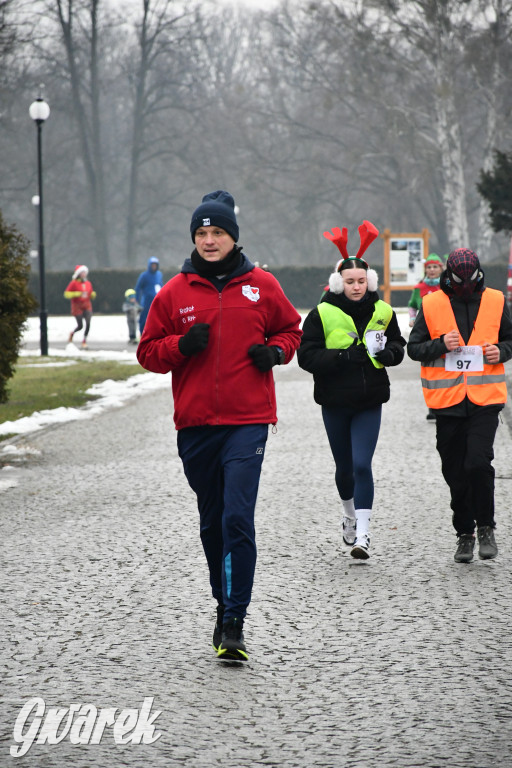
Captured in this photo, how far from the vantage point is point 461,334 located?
22.0ft

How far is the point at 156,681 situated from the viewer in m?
4.51

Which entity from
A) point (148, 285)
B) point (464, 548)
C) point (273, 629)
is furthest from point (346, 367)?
point (148, 285)

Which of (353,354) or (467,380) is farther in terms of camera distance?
(353,354)

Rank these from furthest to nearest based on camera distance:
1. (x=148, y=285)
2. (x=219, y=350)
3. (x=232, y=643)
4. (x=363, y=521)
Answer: (x=148, y=285) < (x=363, y=521) < (x=219, y=350) < (x=232, y=643)

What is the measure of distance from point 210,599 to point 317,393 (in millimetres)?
1559

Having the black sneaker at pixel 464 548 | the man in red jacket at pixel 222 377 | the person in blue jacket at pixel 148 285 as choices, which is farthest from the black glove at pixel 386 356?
the person in blue jacket at pixel 148 285

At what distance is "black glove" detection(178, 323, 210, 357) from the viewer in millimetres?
4855

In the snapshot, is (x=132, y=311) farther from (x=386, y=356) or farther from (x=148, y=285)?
(x=386, y=356)

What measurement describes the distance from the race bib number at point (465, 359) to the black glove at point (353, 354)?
1.49ft

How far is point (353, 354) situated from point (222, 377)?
1881 mm

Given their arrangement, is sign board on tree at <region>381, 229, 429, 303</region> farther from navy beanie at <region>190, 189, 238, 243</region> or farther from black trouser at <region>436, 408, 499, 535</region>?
navy beanie at <region>190, 189, 238, 243</region>

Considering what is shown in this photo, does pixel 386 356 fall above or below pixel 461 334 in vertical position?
below

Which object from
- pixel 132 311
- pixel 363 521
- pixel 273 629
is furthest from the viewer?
pixel 132 311

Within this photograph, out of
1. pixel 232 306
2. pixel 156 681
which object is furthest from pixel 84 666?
pixel 232 306
